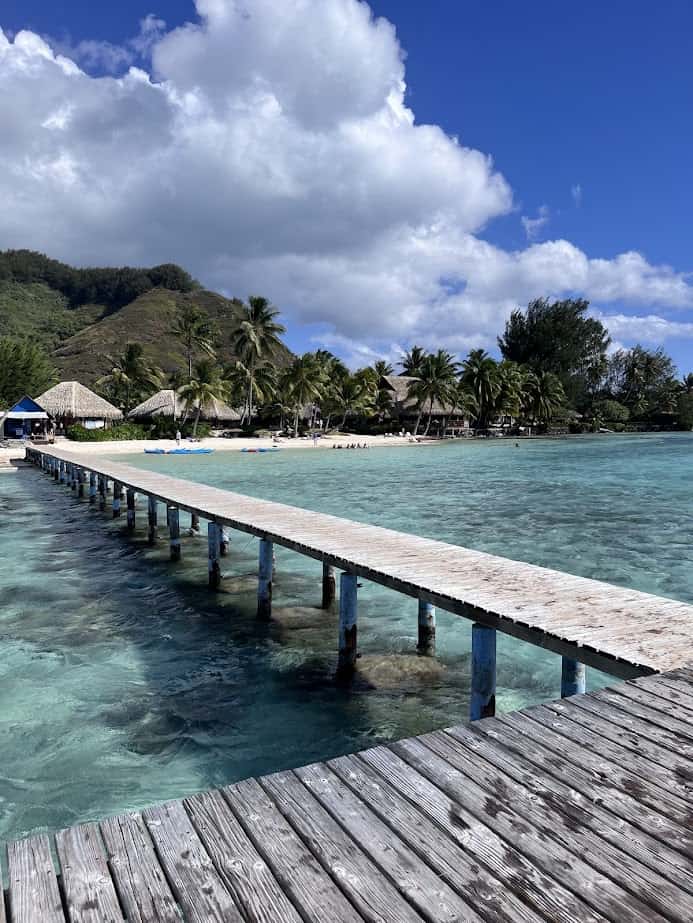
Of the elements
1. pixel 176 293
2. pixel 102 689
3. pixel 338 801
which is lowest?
pixel 102 689

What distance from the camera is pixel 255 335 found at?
185 feet

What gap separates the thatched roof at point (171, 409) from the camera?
56656 millimetres

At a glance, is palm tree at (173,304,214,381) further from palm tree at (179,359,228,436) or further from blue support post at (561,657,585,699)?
blue support post at (561,657,585,699)

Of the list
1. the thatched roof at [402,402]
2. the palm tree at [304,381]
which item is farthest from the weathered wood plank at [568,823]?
the thatched roof at [402,402]

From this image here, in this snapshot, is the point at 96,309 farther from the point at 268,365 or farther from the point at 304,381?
the point at 304,381

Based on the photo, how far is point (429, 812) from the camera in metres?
2.66

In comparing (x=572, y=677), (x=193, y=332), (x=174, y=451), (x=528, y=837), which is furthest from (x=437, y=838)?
(x=193, y=332)

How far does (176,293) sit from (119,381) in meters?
86.3

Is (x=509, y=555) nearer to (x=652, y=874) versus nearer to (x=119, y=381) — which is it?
(x=652, y=874)

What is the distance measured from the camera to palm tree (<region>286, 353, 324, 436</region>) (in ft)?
186

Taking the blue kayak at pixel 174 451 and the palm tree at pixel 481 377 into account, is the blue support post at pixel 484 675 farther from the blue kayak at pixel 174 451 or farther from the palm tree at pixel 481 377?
the palm tree at pixel 481 377

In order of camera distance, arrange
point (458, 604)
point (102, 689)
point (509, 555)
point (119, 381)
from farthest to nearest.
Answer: point (119, 381)
point (509, 555)
point (102, 689)
point (458, 604)

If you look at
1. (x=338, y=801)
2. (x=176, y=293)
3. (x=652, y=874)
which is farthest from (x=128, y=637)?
(x=176, y=293)

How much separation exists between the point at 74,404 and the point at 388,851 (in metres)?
56.0
